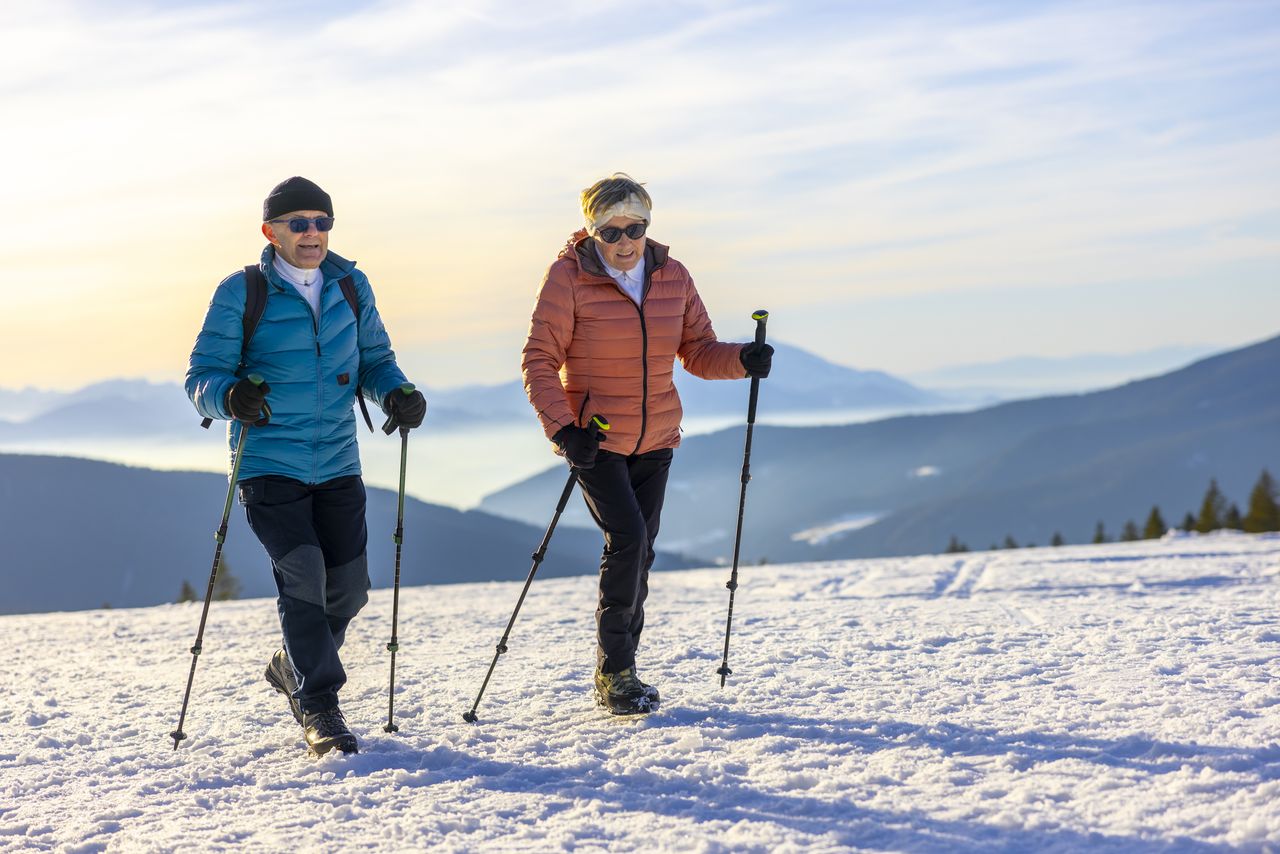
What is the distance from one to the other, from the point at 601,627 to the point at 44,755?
2698mm

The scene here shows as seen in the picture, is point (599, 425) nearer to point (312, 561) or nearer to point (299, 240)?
point (312, 561)

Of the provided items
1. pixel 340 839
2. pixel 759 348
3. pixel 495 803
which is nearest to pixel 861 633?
pixel 759 348

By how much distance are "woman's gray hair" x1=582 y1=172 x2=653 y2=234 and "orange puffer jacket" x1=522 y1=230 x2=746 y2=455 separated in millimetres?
176

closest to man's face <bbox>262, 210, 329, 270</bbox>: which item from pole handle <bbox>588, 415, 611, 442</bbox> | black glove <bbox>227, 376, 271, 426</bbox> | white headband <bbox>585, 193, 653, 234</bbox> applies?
black glove <bbox>227, 376, 271, 426</bbox>

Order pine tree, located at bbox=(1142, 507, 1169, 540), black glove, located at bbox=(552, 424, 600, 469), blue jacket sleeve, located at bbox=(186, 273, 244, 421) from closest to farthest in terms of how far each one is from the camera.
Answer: blue jacket sleeve, located at bbox=(186, 273, 244, 421) → black glove, located at bbox=(552, 424, 600, 469) → pine tree, located at bbox=(1142, 507, 1169, 540)

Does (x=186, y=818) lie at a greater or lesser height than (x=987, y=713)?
lesser

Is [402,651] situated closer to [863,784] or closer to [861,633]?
[861,633]

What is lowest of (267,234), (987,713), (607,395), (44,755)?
(44,755)

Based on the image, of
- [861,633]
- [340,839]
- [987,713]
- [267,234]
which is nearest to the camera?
[340,839]

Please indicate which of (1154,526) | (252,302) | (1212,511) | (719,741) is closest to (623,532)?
(719,741)

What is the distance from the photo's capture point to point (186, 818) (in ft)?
14.0

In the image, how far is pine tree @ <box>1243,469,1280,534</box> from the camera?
189ft

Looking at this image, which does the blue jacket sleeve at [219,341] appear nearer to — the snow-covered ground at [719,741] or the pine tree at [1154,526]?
the snow-covered ground at [719,741]

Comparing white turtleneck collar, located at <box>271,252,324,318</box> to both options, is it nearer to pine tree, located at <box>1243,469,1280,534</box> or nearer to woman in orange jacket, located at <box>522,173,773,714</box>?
woman in orange jacket, located at <box>522,173,773,714</box>
